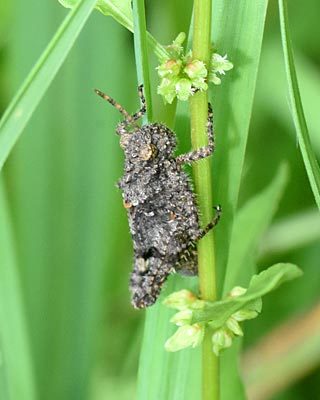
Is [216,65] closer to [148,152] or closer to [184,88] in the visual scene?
[184,88]

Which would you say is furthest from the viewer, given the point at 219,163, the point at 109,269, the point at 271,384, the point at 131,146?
the point at 109,269

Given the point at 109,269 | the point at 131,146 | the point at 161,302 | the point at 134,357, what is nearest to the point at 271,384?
the point at 134,357

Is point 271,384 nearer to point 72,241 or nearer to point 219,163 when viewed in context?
point 72,241

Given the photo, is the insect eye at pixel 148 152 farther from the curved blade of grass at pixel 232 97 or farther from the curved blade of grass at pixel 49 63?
the curved blade of grass at pixel 49 63

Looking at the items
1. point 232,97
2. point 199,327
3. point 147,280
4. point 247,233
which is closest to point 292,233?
point 247,233

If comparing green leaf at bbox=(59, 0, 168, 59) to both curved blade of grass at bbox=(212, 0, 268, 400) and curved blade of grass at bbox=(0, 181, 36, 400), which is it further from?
curved blade of grass at bbox=(0, 181, 36, 400)

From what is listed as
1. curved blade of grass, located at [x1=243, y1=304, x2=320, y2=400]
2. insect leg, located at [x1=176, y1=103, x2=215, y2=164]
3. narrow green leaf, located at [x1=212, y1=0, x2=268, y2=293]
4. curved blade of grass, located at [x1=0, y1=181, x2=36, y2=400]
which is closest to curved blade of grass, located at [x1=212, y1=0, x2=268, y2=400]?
narrow green leaf, located at [x1=212, y1=0, x2=268, y2=293]
